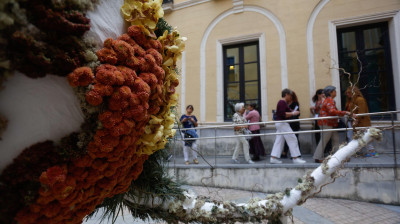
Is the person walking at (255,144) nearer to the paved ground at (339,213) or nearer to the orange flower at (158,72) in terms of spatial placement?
the paved ground at (339,213)

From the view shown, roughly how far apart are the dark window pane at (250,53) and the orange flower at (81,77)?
24.0ft

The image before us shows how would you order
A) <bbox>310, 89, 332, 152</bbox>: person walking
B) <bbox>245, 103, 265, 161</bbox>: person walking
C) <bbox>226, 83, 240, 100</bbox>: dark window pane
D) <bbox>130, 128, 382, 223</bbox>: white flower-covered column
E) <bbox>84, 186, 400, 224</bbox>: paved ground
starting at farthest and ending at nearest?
1. <bbox>226, 83, 240, 100</bbox>: dark window pane
2. <bbox>245, 103, 265, 161</bbox>: person walking
3. <bbox>310, 89, 332, 152</bbox>: person walking
4. <bbox>84, 186, 400, 224</bbox>: paved ground
5. <bbox>130, 128, 382, 223</bbox>: white flower-covered column

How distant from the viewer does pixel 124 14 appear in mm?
999

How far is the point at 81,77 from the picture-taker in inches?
31.6

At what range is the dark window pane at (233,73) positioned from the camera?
7.79m

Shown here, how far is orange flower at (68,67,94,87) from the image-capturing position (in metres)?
0.79

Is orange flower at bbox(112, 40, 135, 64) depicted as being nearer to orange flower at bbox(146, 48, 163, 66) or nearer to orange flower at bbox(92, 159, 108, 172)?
orange flower at bbox(146, 48, 163, 66)

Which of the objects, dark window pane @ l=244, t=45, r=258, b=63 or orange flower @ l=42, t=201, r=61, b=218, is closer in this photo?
orange flower @ l=42, t=201, r=61, b=218

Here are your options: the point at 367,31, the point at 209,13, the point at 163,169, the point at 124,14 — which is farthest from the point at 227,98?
the point at 124,14

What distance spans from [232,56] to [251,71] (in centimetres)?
86

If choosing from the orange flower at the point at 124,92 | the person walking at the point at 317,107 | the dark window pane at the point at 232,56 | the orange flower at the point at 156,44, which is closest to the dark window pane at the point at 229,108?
the dark window pane at the point at 232,56

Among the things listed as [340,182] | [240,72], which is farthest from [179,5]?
[340,182]

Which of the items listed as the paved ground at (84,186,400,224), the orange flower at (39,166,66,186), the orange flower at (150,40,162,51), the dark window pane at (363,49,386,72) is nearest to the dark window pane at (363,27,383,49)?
the dark window pane at (363,49,386,72)

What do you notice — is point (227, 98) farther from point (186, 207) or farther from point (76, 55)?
point (76, 55)
